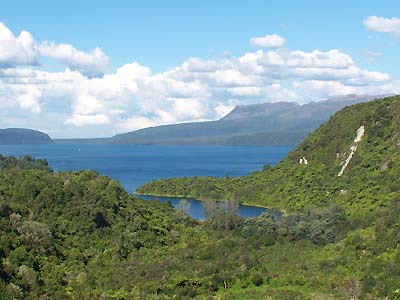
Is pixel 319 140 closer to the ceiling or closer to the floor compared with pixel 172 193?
closer to the ceiling

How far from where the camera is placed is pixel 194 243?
8506 centimetres

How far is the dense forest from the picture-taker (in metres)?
60.8

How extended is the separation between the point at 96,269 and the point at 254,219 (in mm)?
30723

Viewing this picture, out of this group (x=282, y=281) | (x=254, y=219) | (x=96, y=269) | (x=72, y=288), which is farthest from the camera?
(x=254, y=219)

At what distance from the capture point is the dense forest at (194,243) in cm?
6084

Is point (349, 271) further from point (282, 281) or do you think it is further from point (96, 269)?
point (96, 269)

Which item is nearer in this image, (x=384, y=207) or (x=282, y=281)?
(x=282, y=281)

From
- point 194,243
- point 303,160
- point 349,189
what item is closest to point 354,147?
point 349,189

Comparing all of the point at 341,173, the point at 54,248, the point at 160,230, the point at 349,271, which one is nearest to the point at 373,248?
the point at 349,271

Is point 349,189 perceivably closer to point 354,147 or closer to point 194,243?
point 354,147

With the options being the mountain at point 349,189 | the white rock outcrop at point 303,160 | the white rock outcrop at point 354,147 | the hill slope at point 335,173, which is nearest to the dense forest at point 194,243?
the mountain at point 349,189

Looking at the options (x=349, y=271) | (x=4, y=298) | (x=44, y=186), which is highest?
(x=44, y=186)

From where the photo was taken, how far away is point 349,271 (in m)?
68.6

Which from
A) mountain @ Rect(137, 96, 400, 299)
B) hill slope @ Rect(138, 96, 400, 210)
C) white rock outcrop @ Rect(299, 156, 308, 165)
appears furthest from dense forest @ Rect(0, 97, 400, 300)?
white rock outcrop @ Rect(299, 156, 308, 165)
